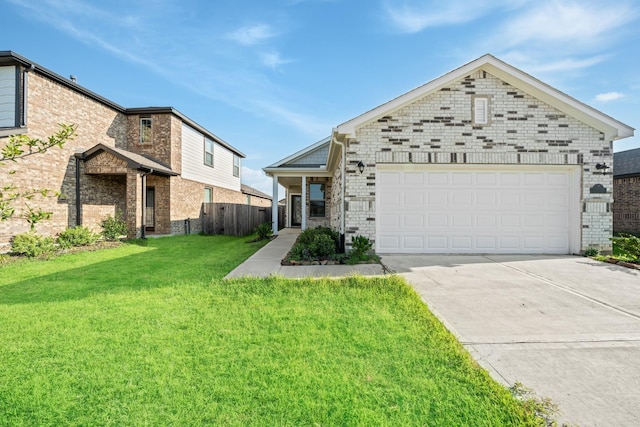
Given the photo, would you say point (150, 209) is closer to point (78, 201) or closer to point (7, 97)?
point (78, 201)

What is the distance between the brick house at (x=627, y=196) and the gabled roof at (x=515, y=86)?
11813 mm

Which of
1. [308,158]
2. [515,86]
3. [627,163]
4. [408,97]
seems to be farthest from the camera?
[627,163]

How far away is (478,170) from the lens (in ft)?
28.5

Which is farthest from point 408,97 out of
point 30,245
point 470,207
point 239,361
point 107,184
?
point 107,184

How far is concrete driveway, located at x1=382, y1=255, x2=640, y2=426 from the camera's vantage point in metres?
2.49

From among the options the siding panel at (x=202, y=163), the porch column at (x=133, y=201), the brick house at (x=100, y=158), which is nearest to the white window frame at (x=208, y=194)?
the brick house at (x=100, y=158)

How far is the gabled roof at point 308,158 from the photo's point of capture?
1521 centimetres

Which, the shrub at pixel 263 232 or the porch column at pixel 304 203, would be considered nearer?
the shrub at pixel 263 232

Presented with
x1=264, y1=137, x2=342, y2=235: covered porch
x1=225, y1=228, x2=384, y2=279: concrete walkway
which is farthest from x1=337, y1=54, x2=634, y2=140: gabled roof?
x1=264, y1=137, x2=342, y2=235: covered porch

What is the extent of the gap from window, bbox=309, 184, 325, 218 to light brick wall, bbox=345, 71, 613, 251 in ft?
27.5

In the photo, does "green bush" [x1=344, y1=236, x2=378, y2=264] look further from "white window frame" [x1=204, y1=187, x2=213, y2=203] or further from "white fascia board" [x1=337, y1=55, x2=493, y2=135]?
"white window frame" [x1=204, y1=187, x2=213, y2=203]

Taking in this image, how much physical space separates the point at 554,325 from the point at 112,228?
15192mm

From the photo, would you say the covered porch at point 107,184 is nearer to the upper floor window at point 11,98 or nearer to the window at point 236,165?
the upper floor window at point 11,98

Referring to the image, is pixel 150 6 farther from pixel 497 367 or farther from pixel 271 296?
pixel 497 367
